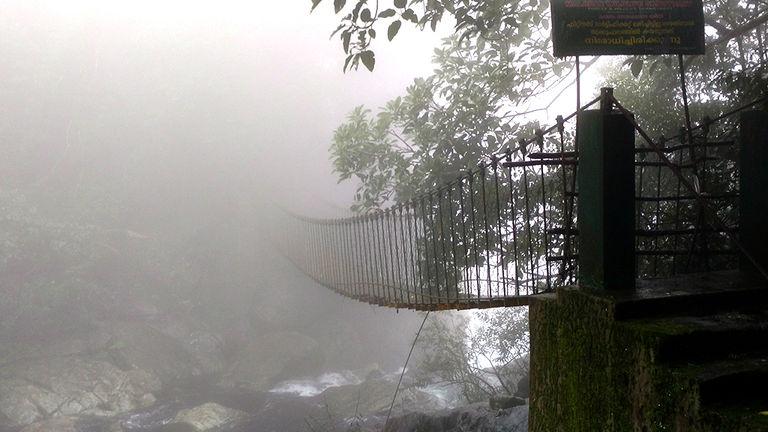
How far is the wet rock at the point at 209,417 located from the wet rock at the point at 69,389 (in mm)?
1730

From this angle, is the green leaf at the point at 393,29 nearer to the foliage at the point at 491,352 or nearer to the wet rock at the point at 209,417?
the foliage at the point at 491,352

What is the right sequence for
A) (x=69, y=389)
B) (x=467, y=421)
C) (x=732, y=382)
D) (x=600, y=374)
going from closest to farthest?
(x=732, y=382)
(x=600, y=374)
(x=467, y=421)
(x=69, y=389)

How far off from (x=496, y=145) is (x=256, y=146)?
22.8 meters

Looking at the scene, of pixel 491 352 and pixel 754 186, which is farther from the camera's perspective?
pixel 491 352

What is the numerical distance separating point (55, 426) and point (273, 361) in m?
6.00

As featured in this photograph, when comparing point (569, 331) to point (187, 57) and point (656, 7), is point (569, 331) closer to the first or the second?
point (656, 7)

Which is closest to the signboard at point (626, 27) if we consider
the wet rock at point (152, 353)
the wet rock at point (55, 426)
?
the wet rock at point (55, 426)

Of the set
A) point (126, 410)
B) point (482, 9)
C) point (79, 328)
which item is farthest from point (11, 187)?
point (482, 9)

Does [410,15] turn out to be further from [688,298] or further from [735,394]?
[735,394]

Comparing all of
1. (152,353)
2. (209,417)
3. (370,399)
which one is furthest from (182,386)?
(370,399)

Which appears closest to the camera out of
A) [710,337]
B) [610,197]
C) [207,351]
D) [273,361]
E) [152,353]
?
[710,337]

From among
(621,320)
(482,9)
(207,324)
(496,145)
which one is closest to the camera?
(621,320)

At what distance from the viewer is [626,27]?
6.55 feet

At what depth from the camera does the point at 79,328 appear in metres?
15.4
